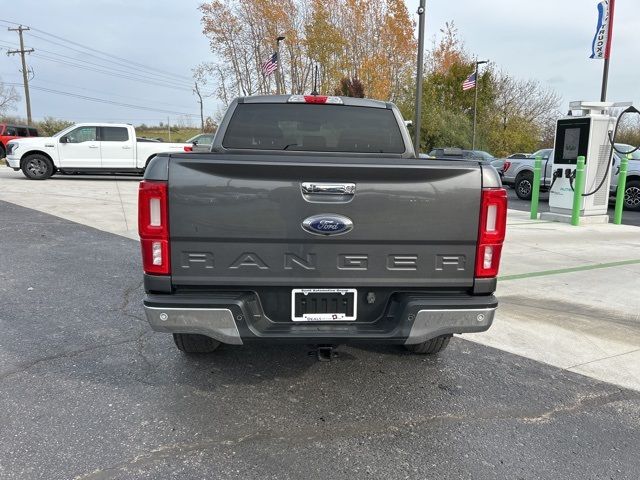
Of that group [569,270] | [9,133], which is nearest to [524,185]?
[569,270]

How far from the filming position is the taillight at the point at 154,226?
2770 millimetres

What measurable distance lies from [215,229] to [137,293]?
10.5ft

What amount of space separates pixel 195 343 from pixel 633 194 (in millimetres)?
14752

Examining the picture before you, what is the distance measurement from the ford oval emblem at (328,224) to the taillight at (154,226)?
77 centimetres

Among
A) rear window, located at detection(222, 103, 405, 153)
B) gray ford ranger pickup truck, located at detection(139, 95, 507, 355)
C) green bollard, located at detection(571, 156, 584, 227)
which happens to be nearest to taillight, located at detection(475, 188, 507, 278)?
gray ford ranger pickup truck, located at detection(139, 95, 507, 355)

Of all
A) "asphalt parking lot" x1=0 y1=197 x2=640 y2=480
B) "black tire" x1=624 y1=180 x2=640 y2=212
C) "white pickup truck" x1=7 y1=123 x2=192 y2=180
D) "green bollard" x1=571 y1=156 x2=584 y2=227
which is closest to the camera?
"asphalt parking lot" x1=0 y1=197 x2=640 y2=480

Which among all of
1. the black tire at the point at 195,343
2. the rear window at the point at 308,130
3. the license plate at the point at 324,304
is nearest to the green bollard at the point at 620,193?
the rear window at the point at 308,130

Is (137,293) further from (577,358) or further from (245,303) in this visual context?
(577,358)

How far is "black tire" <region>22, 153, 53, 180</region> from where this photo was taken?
56.8 ft

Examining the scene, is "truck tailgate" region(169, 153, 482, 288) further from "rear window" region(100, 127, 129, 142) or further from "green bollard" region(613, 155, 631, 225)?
"rear window" region(100, 127, 129, 142)

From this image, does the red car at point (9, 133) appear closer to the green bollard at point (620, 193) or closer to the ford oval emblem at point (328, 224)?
the green bollard at point (620, 193)

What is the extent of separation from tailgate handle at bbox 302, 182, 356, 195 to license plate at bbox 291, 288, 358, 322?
563 mm

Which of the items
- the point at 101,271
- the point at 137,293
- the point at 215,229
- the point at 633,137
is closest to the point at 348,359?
the point at 215,229

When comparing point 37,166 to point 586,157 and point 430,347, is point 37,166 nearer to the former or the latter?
point 586,157
